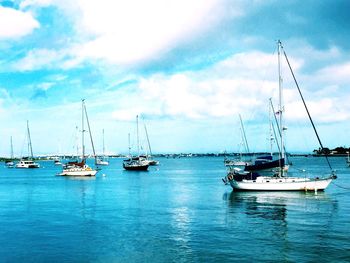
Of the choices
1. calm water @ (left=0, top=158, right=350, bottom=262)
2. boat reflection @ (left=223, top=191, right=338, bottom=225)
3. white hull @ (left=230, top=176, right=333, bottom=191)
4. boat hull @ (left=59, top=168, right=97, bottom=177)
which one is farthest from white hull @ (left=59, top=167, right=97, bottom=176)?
white hull @ (left=230, top=176, right=333, bottom=191)

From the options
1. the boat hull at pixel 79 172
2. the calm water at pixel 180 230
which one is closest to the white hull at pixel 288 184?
the calm water at pixel 180 230

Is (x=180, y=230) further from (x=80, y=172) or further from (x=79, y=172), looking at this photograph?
(x=79, y=172)

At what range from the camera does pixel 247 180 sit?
6169 cm

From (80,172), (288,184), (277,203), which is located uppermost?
(80,172)

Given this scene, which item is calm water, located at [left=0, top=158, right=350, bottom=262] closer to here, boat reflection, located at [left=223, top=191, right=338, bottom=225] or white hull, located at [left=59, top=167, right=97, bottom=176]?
boat reflection, located at [left=223, top=191, right=338, bottom=225]

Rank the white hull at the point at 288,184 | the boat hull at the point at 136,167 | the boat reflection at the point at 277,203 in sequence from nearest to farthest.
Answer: the boat reflection at the point at 277,203, the white hull at the point at 288,184, the boat hull at the point at 136,167

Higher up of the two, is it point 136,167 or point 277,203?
point 136,167

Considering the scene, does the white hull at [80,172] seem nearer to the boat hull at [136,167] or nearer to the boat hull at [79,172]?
the boat hull at [79,172]

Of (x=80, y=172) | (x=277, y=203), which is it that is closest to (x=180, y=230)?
(x=277, y=203)

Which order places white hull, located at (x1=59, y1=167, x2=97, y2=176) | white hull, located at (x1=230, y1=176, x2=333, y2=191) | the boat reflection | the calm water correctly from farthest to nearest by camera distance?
1. white hull, located at (x1=59, y1=167, x2=97, y2=176)
2. white hull, located at (x1=230, y1=176, x2=333, y2=191)
3. the boat reflection
4. the calm water

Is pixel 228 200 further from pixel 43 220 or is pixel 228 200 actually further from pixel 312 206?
pixel 43 220

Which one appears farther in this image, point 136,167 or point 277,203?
point 136,167

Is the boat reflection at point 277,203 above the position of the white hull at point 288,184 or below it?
below

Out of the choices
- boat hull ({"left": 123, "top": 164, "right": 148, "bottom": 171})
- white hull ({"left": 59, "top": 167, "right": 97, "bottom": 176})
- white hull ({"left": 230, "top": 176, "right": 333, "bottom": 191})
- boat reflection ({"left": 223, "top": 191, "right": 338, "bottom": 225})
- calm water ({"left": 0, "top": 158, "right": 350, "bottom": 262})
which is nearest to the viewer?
calm water ({"left": 0, "top": 158, "right": 350, "bottom": 262})
